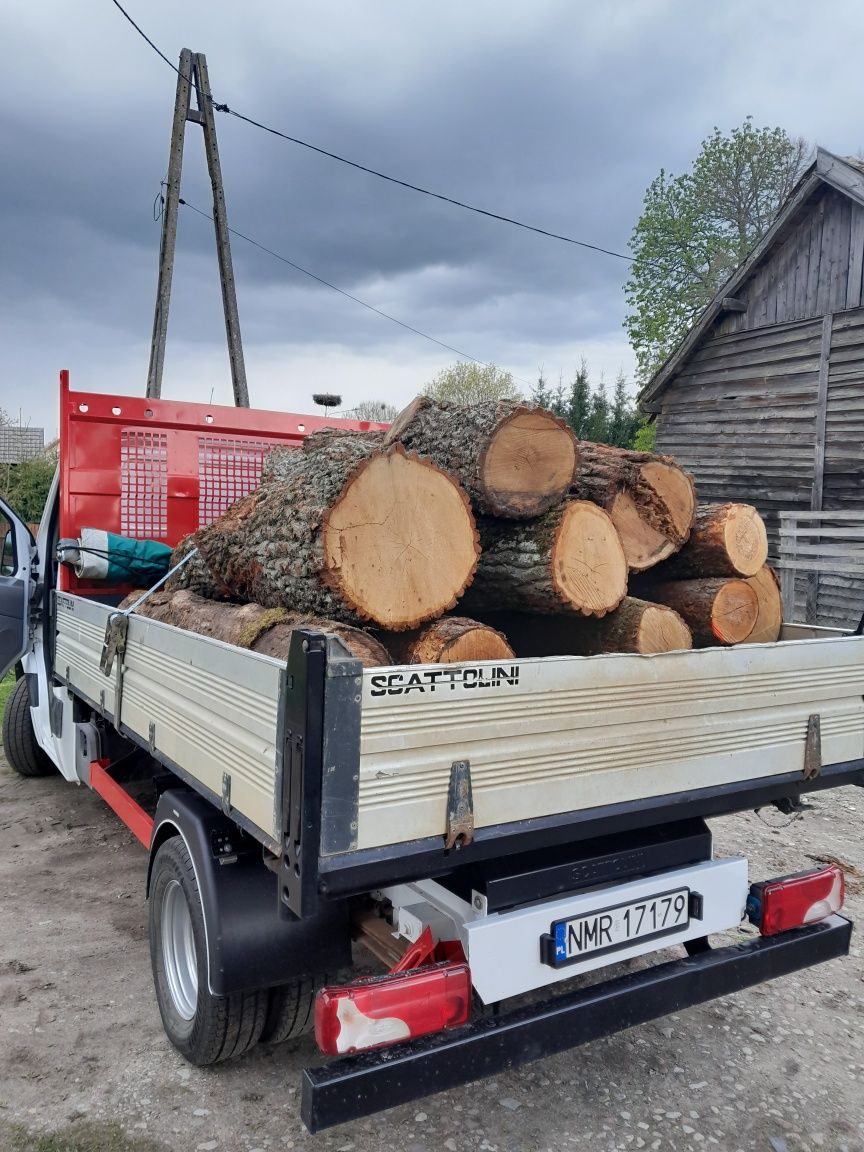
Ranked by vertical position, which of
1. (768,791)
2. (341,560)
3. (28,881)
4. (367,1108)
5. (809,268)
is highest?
(809,268)

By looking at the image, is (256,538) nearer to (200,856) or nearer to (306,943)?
(200,856)

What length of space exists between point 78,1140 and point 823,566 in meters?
10.6

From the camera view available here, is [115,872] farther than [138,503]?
No

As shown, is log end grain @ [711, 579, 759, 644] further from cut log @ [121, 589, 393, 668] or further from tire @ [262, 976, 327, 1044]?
tire @ [262, 976, 327, 1044]

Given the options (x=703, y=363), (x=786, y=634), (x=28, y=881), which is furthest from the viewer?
(x=703, y=363)

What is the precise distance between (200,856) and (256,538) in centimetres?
129

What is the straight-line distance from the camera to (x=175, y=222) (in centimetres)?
938

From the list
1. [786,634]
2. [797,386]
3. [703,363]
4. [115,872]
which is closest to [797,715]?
[786,634]

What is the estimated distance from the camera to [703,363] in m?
14.1

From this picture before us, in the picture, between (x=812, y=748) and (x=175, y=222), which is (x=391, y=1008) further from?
(x=175, y=222)

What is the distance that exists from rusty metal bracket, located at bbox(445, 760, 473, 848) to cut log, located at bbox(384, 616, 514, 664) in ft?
2.01

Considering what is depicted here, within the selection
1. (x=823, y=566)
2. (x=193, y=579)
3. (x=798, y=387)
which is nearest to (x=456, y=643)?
(x=193, y=579)

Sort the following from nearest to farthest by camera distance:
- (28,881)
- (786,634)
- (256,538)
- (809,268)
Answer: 1. (256,538)
2. (786,634)
3. (28,881)
4. (809,268)

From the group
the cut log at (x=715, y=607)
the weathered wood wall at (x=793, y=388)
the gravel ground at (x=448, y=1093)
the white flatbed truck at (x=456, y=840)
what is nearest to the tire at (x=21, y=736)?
the gravel ground at (x=448, y=1093)
